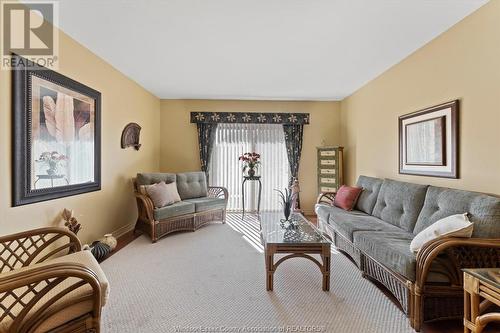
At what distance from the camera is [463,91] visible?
236 centimetres

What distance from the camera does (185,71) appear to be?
12.0 ft

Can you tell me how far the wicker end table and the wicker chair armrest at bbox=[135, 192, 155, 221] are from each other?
335cm

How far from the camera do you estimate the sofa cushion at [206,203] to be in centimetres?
409

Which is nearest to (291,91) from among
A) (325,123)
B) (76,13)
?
(325,123)

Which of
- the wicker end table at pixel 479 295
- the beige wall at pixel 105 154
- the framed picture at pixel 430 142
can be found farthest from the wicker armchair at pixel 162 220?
the wicker end table at pixel 479 295

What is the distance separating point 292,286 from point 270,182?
10.4 feet

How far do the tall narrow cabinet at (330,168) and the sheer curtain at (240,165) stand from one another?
2.43 ft

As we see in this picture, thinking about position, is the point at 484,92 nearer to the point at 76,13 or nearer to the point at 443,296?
the point at 443,296

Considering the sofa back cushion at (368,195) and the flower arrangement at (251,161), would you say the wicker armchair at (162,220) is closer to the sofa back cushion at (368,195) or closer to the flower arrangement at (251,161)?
the flower arrangement at (251,161)

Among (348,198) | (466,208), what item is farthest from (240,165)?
(466,208)

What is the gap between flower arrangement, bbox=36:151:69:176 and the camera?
2.38 metres

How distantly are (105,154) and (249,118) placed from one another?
9.17 feet

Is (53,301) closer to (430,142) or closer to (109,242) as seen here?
(109,242)

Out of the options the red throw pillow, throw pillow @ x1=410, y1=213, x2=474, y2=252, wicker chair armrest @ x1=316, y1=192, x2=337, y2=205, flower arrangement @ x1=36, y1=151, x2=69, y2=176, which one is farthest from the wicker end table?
flower arrangement @ x1=36, y1=151, x2=69, y2=176
